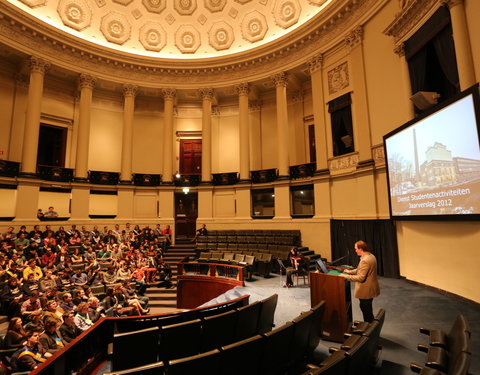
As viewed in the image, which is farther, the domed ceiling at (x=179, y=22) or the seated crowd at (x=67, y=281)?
the domed ceiling at (x=179, y=22)

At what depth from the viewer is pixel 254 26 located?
15680 mm

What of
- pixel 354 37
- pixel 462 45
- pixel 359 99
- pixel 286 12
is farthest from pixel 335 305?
pixel 286 12

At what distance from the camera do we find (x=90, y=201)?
1481cm

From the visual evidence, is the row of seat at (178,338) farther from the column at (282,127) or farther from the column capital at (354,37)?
the column capital at (354,37)

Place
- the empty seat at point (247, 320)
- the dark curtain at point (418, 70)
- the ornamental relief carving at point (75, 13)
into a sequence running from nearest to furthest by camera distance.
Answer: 1. the empty seat at point (247, 320)
2. the dark curtain at point (418, 70)
3. the ornamental relief carving at point (75, 13)

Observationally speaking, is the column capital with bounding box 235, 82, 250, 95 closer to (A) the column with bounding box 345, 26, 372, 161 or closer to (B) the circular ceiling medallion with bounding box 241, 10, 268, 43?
(B) the circular ceiling medallion with bounding box 241, 10, 268, 43

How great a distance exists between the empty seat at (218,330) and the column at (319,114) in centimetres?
995

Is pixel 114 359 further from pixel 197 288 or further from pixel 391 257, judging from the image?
pixel 391 257

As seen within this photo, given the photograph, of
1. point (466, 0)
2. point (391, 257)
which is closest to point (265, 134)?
point (391, 257)

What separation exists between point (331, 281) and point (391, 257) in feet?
19.1

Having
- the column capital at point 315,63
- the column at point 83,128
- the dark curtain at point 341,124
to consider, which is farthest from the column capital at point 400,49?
the column at point 83,128

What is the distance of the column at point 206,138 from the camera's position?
620 inches

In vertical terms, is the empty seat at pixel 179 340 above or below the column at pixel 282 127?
below

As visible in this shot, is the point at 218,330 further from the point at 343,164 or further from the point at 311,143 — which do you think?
the point at 311,143
